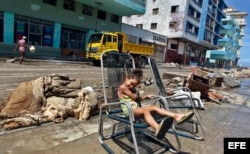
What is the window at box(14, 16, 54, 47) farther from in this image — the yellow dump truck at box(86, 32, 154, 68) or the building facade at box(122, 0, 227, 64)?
the building facade at box(122, 0, 227, 64)

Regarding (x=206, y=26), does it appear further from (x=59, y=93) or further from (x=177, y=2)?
(x=59, y=93)

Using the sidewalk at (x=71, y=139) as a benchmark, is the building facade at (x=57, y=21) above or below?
above

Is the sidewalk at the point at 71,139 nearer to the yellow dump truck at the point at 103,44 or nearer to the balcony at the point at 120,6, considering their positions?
the yellow dump truck at the point at 103,44

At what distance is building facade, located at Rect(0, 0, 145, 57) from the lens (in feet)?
55.4

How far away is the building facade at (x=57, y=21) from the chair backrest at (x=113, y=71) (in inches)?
561

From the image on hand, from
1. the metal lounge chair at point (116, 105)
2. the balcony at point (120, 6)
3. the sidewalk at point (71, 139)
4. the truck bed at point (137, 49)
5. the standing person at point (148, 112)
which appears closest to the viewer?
the standing person at point (148, 112)

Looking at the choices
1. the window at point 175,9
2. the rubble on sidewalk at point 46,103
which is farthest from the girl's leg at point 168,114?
the window at point 175,9

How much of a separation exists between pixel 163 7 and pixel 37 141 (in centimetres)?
3759

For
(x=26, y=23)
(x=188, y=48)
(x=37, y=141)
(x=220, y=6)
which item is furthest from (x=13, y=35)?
(x=220, y=6)

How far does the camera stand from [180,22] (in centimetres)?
3538

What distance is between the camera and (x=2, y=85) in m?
6.72

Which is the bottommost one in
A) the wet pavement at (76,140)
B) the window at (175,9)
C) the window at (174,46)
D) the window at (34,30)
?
the wet pavement at (76,140)

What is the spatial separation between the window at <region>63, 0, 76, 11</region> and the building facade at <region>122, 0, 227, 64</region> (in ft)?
62.7

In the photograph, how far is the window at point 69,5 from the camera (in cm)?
2065
